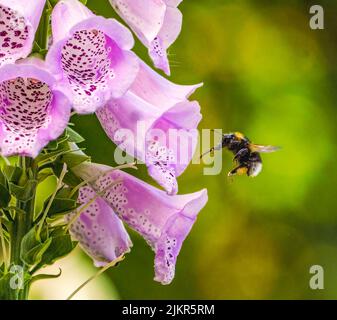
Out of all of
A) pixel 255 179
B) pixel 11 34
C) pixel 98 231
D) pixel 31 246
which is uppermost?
pixel 11 34

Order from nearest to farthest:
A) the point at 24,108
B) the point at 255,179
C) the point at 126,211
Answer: the point at 24,108, the point at 126,211, the point at 255,179

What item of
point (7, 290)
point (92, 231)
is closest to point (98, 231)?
point (92, 231)

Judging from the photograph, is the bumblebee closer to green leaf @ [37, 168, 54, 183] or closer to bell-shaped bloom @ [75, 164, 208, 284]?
bell-shaped bloom @ [75, 164, 208, 284]

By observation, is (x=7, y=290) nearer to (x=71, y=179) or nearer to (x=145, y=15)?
(x=71, y=179)

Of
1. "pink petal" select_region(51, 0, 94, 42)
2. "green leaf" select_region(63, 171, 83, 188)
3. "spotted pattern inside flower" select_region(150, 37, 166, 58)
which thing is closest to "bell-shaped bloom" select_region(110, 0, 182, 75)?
"spotted pattern inside flower" select_region(150, 37, 166, 58)

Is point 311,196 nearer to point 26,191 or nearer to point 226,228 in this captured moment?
point 226,228
